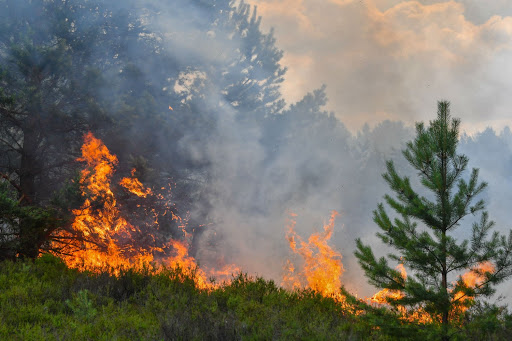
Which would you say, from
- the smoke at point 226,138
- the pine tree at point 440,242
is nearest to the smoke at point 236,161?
the smoke at point 226,138

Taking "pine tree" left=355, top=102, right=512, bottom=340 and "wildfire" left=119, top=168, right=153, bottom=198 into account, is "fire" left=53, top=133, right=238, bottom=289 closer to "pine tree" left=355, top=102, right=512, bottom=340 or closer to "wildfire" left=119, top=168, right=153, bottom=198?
"wildfire" left=119, top=168, right=153, bottom=198

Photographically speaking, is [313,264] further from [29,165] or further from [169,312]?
[169,312]

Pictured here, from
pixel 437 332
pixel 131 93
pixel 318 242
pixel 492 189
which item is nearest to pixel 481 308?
pixel 437 332

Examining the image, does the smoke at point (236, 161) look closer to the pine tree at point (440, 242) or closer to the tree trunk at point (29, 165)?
the tree trunk at point (29, 165)

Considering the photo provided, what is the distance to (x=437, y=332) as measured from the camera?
518 centimetres

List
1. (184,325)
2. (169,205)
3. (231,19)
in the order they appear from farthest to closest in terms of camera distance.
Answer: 1. (231,19)
2. (169,205)
3. (184,325)

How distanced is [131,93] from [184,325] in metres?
12.5

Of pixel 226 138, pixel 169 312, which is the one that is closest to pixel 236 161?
pixel 226 138

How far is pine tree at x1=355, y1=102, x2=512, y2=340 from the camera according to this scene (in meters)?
5.58

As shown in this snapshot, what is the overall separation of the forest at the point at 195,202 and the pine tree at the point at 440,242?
3 cm

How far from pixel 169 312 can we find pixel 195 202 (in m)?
13.1

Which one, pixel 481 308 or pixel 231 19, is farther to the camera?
pixel 231 19

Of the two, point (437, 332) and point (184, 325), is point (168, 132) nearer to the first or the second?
point (184, 325)

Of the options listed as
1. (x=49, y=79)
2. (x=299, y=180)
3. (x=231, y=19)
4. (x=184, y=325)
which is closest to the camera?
(x=184, y=325)
